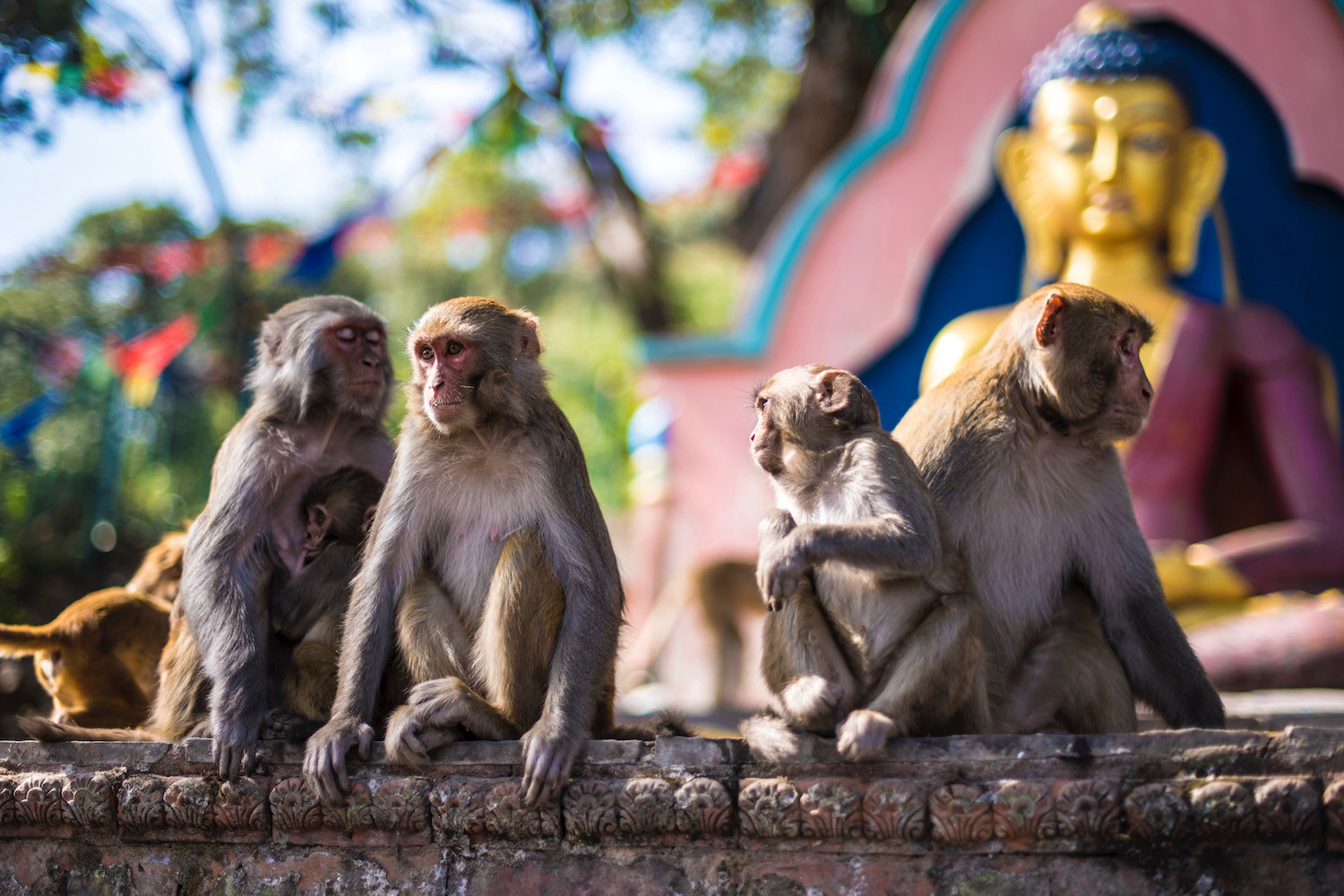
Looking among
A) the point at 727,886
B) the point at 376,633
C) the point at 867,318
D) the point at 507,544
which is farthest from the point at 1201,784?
the point at 867,318

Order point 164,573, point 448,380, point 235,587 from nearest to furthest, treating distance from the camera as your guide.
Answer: point 448,380, point 235,587, point 164,573

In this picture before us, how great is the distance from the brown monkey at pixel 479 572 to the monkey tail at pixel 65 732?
2.94 ft

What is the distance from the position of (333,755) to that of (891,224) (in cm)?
566

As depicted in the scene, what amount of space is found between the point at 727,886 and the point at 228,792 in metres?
1.45

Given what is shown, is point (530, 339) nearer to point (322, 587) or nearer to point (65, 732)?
point (322, 587)

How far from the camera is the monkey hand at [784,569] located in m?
3.11

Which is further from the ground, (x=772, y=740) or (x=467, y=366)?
(x=467, y=366)

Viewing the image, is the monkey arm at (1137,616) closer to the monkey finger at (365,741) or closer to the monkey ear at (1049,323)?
the monkey ear at (1049,323)

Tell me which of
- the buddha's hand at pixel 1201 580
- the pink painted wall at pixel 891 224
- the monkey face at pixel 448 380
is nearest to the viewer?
the monkey face at pixel 448 380

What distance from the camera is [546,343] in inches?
162

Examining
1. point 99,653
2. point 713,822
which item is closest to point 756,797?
point 713,822

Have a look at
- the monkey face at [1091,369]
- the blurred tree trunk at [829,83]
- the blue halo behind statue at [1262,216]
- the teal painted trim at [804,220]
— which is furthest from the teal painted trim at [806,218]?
the monkey face at [1091,369]

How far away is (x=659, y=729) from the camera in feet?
11.8

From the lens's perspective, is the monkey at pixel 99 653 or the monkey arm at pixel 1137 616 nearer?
the monkey arm at pixel 1137 616
